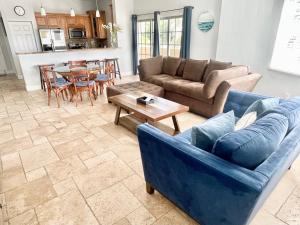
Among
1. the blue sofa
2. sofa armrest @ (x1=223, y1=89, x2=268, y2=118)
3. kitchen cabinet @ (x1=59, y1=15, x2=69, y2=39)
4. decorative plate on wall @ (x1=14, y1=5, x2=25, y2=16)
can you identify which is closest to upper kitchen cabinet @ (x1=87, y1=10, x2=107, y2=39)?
kitchen cabinet @ (x1=59, y1=15, x2=69, y2=39)

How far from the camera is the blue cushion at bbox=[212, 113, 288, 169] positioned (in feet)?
3.40

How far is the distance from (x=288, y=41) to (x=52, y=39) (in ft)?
23.3

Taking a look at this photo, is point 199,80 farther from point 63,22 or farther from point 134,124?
point 63,22

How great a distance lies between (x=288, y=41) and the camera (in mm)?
3473

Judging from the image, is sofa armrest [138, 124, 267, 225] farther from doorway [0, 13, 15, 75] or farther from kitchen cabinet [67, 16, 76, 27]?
doorway [0, 13, 15, 75]

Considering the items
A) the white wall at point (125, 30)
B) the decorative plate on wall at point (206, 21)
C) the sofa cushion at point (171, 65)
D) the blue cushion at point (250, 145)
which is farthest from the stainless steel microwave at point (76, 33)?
the blue cushion at point (250, 145)

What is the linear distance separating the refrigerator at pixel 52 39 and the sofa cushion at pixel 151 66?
429 centimetres

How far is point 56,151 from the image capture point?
8.18 feet

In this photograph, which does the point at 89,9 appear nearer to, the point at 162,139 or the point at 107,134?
the point at 107,134

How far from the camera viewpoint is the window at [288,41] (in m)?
3.31

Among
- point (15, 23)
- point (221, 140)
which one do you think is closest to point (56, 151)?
point (221, 140)

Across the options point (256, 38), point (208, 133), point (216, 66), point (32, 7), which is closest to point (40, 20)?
point (32, 7)

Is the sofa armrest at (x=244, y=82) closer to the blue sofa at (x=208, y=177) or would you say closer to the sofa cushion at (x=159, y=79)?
the sofa cushion at (x=159, y=79)

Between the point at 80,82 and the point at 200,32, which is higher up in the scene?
the point at 200,32
